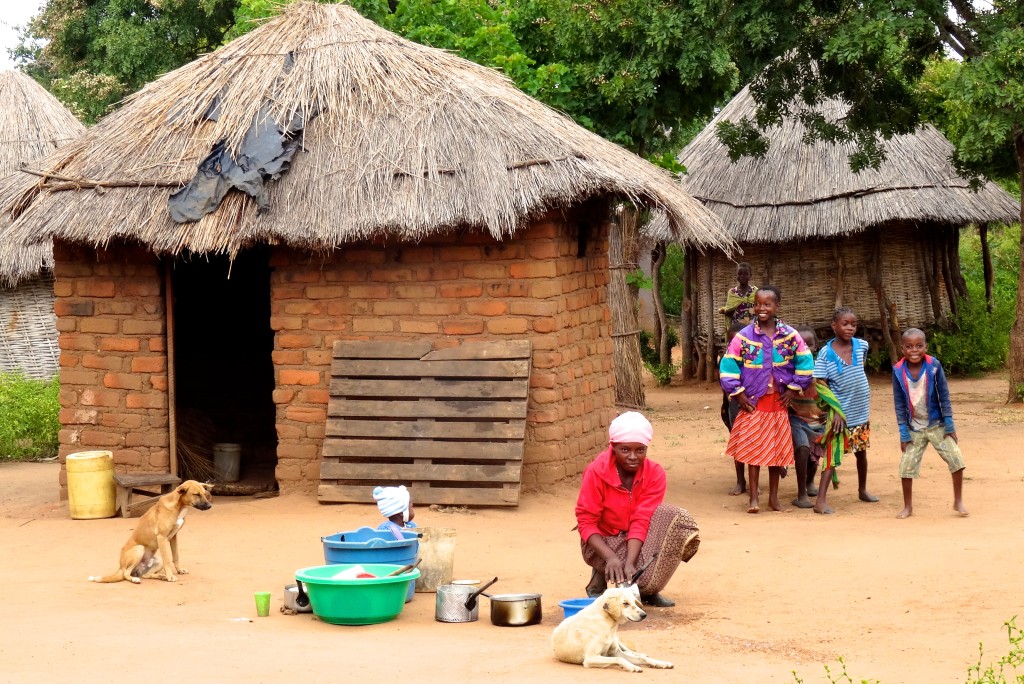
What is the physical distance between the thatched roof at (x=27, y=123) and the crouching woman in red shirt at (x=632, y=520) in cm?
1197

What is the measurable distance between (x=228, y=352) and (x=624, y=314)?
14.0 feet

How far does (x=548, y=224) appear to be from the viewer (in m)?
8.52

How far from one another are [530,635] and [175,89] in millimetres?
5874

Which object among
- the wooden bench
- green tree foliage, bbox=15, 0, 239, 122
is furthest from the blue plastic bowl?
green tree foliage, bbox=15, 0, 239, 122

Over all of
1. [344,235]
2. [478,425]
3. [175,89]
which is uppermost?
[175,89]

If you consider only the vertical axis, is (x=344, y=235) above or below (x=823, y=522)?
above

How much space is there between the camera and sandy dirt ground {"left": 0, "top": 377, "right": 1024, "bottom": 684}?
15.8 feet

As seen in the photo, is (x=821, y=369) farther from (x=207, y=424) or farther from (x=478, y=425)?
(x=207, y=424)

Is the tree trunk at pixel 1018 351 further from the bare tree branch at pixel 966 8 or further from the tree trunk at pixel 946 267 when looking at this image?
the tree trunk at pixel 946 267

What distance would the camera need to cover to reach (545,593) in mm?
6426

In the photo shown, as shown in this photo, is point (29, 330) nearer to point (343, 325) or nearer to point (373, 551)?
point (343, 325)

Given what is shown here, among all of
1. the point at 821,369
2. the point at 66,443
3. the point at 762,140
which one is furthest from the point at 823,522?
the point at 762,140

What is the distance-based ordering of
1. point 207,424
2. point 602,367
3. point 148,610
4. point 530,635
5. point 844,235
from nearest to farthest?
point 530,635, point 148,610, point 602,367, point 207,424, point 844,235

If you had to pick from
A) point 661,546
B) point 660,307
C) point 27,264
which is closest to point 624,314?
point 660,307
